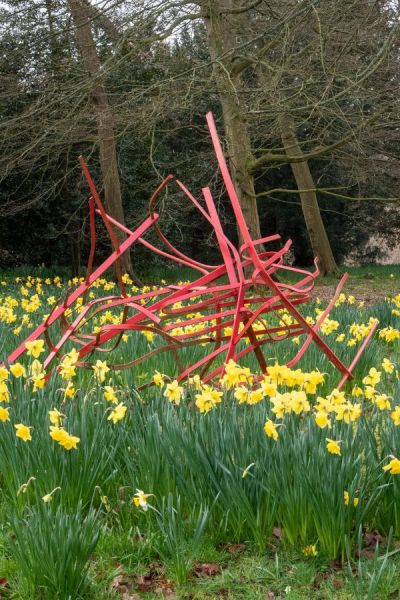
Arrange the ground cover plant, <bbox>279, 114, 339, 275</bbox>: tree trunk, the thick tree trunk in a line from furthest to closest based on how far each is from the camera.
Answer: <bbox>279, 114, 339, 275</bbox>: tree trunk < the thick tree trunk < the ground cover plant

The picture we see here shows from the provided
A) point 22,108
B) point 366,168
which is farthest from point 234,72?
point 22,108

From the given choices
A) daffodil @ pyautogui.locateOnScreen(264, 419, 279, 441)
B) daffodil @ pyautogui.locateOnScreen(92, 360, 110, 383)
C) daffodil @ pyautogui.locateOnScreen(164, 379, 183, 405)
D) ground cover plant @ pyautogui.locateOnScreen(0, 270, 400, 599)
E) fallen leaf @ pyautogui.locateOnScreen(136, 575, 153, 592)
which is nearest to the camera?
ground cover plant @ pyautogui.locateOnScreen(0, 270, 400, 599)

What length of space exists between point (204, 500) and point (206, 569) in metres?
0.20

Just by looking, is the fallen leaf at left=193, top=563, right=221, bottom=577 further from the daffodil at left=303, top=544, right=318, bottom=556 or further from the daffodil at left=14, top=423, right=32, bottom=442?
the daffodil at left=14, top=423, right=32, bottom=442

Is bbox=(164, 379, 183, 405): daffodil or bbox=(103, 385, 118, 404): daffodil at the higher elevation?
bbox=(103, 385, 118, 404): daffodil

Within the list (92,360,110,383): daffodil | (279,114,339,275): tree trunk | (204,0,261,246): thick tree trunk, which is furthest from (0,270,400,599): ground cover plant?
(279,114,339,275): tree trunk

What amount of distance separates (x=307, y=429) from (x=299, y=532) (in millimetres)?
314

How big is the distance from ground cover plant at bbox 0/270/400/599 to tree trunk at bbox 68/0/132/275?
735cm

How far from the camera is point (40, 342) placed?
3.38m

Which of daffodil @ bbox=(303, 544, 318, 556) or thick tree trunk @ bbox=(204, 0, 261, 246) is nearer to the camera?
daffodil @ bbox=(303, 544, 318, 556)

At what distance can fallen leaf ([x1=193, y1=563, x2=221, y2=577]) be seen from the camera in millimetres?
2270

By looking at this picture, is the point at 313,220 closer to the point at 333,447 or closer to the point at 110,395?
the point at 110,395

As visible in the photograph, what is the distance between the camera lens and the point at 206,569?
2.29 metres

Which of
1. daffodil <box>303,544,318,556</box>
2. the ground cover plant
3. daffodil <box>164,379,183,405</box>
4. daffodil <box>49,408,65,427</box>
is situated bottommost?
daffodil <box>303,544,318,556</box>
